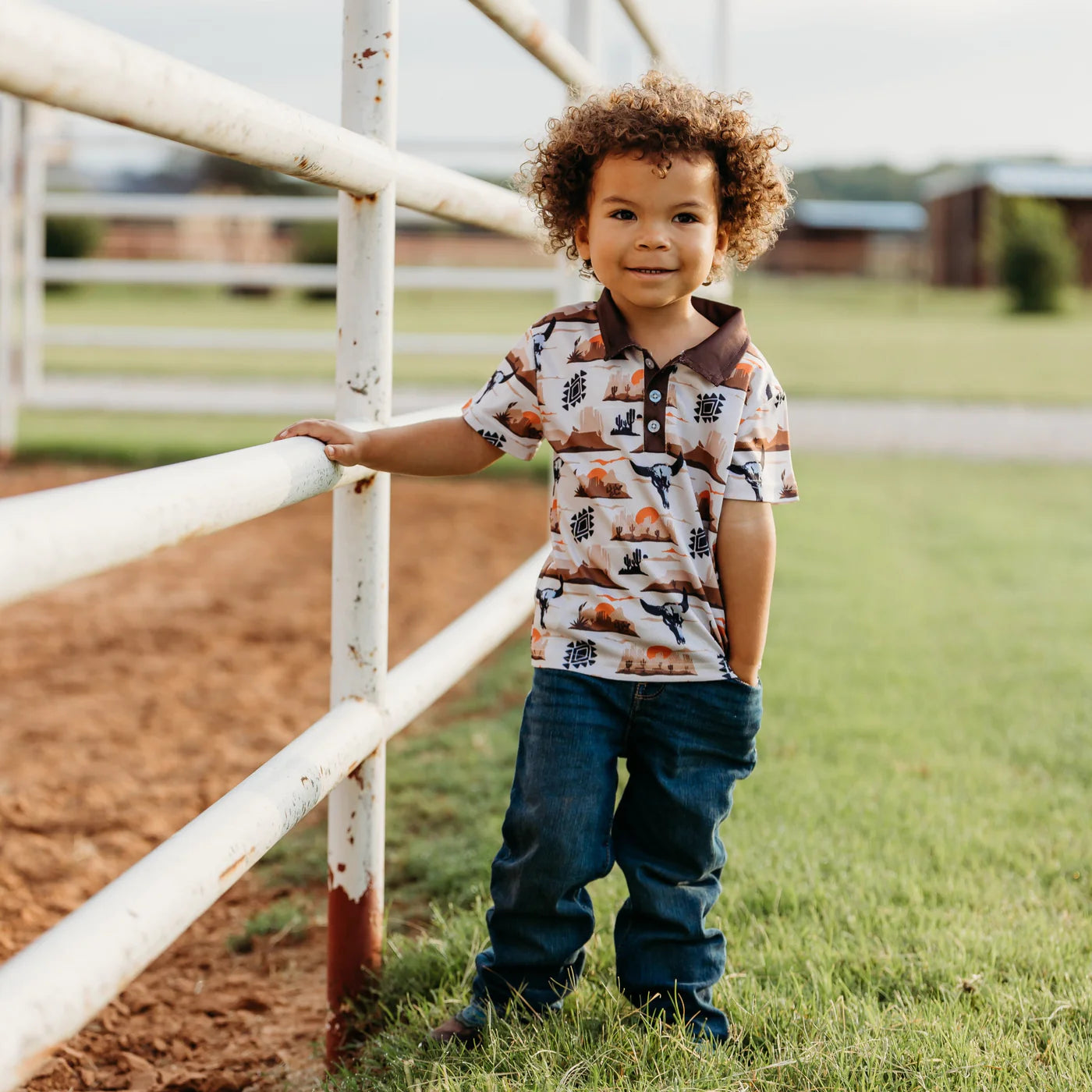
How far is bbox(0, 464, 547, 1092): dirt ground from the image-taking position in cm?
186

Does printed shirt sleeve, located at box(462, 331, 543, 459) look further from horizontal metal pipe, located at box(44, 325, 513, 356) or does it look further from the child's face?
horizontal metal pipe, located at box(44, 325, 513, 356)

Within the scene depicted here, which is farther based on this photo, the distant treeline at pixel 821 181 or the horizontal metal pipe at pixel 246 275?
the distant treeline at pixel 821 181

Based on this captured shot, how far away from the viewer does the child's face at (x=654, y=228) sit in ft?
5.12

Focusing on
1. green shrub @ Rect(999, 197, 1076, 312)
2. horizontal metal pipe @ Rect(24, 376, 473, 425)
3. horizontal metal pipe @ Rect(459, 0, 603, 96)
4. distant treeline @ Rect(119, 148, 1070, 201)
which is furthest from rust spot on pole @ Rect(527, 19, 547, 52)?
distant treeline @ Rect(119, 148, 1070, 201)

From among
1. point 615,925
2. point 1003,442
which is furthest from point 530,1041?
point 1003,442

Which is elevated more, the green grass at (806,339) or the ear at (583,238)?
the green grass at (806,339)

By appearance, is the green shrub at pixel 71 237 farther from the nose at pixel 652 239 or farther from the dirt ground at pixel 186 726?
the nose at pixel 652 239

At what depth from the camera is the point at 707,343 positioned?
157 centimetres

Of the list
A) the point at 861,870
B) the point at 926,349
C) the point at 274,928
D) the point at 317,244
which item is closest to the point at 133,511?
A: the point at 274,928

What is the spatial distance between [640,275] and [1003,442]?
742cm

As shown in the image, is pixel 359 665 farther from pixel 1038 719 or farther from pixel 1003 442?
pixel 1003 442

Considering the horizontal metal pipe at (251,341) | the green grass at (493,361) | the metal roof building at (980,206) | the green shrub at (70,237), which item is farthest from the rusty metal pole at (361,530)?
the metal roof building at (980,206)

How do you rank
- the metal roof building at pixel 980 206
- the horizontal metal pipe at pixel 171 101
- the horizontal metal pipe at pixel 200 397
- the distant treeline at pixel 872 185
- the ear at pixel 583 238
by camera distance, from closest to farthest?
the horizontal metal pipe at pixel 171 101 → the ear at pixel 583 238 → the horizontal metal pipe at pixel 200 397 → the metal roof building at pixel 980 206 → the distant treeline at pixel 872 185

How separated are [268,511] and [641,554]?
487mm
